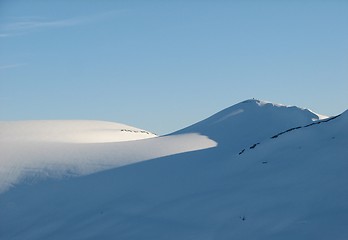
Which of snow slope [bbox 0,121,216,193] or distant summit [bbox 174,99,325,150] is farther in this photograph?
distant summit [bbox 174,99,325,150]

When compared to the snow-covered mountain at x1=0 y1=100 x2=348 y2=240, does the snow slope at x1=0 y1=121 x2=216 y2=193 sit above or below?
above

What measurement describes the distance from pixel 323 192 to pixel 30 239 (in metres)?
13.3

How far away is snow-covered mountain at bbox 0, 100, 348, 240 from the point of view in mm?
17547

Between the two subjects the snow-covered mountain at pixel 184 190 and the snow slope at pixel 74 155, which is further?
the snow slope at pixel 74 155

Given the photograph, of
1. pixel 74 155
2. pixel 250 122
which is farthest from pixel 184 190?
pixel 250 122

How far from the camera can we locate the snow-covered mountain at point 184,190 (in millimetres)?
17547

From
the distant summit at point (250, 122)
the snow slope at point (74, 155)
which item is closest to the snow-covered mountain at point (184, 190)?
the snow slope at point (74, 155)

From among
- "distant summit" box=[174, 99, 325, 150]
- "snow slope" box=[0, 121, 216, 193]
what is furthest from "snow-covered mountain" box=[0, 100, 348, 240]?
"distant summit" box=[174, 99, 325, 150]

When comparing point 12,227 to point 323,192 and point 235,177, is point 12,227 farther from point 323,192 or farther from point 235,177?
point 323,192

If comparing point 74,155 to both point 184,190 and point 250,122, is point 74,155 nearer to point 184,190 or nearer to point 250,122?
point 184,190

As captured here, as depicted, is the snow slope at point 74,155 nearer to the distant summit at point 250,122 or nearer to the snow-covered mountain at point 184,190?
the snow-covered mountain at point 184,190

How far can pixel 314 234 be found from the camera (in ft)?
49.9

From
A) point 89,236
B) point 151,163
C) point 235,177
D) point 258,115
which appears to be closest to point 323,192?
point 235,177

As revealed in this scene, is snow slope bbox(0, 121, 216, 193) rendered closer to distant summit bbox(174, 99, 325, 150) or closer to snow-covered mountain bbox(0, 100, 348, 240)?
snow-covered mountain bbox(0, 100, 348, 240)
